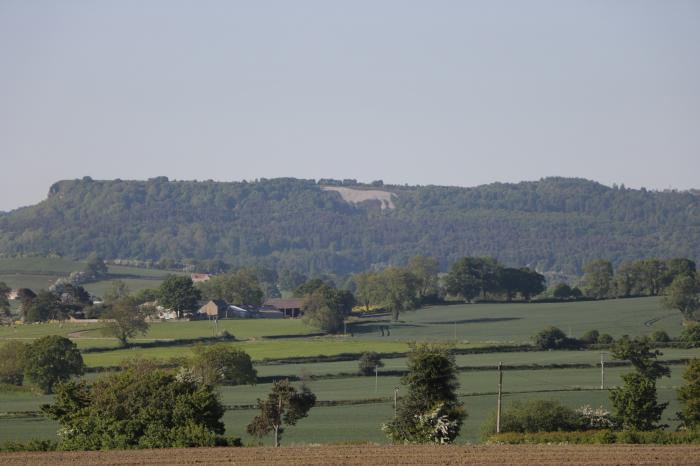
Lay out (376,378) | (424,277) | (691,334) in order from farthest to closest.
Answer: (424,277)
(691,334)
(376,378)

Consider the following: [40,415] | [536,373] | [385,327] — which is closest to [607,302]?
[385,327]

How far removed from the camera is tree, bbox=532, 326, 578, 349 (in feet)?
338

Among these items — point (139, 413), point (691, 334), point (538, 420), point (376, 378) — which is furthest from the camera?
point (691, 334)

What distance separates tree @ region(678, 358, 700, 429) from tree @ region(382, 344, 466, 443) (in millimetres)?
11375

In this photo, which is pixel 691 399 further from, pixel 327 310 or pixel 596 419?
pixel 327 310

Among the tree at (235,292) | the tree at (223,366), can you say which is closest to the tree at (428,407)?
the tree at (223,366)

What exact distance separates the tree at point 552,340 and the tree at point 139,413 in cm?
4805

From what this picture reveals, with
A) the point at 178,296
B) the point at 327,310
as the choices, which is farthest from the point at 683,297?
the point at 178,296

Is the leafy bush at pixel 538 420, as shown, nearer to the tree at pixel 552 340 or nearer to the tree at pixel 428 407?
the tree at pixel 428 407

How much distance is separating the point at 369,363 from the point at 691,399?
3160 cm

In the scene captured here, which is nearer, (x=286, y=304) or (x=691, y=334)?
(x=691, y=334)

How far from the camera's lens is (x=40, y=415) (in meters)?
69.1

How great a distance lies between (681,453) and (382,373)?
43925 mm

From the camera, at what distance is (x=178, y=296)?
14112 centimetres
